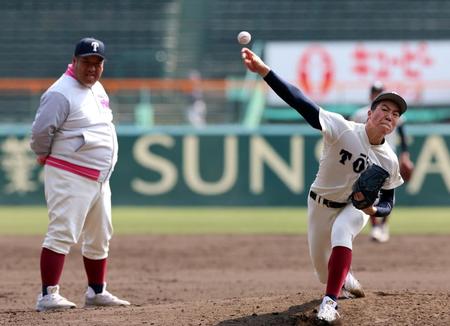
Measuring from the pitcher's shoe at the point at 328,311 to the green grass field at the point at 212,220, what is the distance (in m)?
7.36

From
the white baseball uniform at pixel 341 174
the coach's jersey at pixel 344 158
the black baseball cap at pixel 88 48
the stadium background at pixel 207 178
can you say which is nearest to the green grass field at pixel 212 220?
the stadium background at pixel 207 178

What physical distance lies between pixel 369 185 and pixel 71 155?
89.3 inches

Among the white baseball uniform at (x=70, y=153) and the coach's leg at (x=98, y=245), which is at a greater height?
the white baseball uniform at (x=70, y=153)

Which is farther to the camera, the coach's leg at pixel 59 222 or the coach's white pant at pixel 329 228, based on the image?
the coach's leg at pixel 59 222

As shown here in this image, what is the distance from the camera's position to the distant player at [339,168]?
564 cm

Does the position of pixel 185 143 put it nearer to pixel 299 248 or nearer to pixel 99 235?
pixel 299 248

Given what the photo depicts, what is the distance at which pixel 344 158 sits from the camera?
5.93 meters

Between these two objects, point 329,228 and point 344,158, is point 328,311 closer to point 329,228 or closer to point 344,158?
point 329,228

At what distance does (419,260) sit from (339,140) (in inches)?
181

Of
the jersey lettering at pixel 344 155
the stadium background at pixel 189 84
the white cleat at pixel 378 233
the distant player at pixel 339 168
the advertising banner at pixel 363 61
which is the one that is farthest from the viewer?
the advertising banner at pixel 363 61

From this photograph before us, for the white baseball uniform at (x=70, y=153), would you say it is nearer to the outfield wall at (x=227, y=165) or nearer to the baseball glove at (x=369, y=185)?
the baseball glove at (x=369, y=185)

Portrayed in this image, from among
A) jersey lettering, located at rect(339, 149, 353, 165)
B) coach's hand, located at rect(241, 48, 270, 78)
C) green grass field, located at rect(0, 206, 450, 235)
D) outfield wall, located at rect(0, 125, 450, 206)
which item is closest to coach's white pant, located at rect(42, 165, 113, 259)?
coach's hand, located at rect(241, 48, 270, 78)

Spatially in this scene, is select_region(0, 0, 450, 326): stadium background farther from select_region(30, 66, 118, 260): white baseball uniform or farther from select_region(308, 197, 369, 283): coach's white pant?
select_region(30, 66, 118, 260): white baseball uniform

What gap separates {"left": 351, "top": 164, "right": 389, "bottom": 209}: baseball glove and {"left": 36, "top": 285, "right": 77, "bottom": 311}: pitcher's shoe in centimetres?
230
